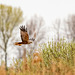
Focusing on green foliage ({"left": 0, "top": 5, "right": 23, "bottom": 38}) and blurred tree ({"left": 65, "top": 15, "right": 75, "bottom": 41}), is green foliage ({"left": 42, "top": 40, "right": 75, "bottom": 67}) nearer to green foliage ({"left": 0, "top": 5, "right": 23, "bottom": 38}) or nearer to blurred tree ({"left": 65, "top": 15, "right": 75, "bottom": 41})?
green foliage ({"left": 0, "top": 5, "right": 23, "bottom": 38})

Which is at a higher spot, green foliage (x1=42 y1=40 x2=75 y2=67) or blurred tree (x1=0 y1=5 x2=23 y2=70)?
blurred tree (x1=0 y1=5 x2=23 y2=70)

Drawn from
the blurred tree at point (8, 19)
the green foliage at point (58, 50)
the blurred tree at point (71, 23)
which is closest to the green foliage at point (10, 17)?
the blurred tree at point (8, 19)

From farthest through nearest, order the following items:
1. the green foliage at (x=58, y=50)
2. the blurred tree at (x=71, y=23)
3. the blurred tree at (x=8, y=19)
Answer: the blurred tree at (x=71, y=23) → the blurred tree at (x=8, y=19) → the green foliage at (x=58, y=50)

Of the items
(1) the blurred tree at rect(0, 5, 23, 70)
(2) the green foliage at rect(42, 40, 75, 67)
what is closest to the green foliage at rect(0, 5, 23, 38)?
(1) the blurred tree at rect(0, 5, 23, 70)

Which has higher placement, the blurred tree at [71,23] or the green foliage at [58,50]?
Result: the blurred tree at [71,23]

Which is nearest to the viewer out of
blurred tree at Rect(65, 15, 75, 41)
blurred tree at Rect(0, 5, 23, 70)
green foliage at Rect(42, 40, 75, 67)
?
green foliage at Rect(42, 40, 75, 67)

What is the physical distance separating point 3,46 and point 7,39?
902 mm

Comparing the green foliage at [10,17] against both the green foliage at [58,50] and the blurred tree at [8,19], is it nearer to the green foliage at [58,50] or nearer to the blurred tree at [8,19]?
the blurred tree at [8,19]

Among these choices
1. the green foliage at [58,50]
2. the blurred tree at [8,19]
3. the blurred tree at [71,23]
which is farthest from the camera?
the blurred tree at [71,23]

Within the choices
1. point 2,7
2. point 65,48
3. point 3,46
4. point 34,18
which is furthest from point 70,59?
point 34,18

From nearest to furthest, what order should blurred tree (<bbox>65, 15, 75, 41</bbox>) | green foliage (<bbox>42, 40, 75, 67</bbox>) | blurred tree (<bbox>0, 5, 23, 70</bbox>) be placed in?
green foliage (<bbox>42, 40, 75, 67</bbox>), blurred tree (<bbox>0, 5, 23, 70</bbox>), blurred tree (<bbox>65, 15, 75, 41</bbox>)

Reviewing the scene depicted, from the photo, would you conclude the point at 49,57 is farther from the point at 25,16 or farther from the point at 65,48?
the point at 25,16

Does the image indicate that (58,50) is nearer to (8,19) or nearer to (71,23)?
(8,19)

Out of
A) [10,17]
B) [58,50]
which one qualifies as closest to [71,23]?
[10,17]
